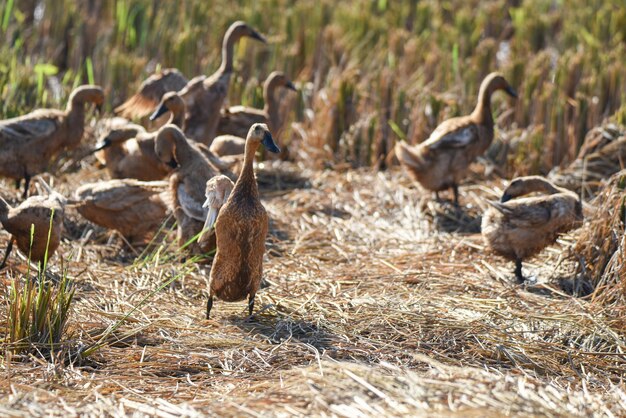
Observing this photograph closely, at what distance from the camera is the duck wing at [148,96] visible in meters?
10.0

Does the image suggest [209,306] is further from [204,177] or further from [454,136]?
[454,136]

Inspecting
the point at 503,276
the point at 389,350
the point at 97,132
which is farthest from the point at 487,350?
the point at 97,132

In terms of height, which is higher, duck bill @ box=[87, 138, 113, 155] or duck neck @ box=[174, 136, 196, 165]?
duck neck @ box=[174, 136, 196, 165]

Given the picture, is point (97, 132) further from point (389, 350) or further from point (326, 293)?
point (389, 350)

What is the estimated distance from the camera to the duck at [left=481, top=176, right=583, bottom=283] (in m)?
7.05

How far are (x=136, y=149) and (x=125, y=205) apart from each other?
1.18m

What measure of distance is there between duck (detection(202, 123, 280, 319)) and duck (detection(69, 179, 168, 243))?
59.9 inches

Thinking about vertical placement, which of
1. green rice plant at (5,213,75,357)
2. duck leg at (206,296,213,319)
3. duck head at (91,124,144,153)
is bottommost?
duck leg at (206,296,213,319)

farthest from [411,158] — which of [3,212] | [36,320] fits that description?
[36,320]

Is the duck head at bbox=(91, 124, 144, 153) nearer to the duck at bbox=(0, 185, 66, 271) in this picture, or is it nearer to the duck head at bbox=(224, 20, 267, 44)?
the duck at bbox=(0, 185, 66, 271)

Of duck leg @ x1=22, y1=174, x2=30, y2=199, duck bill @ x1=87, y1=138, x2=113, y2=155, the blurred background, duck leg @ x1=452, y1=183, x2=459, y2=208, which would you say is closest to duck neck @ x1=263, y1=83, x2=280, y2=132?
the blurred background

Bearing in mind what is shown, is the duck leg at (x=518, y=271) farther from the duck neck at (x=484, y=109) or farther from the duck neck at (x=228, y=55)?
the duck neck at (x=228, y=55)

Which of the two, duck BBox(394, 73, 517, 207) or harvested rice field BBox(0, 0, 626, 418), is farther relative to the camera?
duck BBox(394, 73, 517, 207)

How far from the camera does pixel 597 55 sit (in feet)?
36.0
